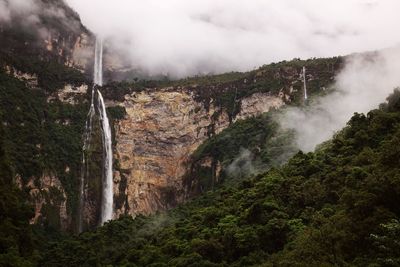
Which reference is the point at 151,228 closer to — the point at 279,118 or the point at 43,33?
the point at 279,118

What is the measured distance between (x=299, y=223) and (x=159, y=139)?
194 feet

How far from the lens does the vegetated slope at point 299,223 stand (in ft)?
86.6

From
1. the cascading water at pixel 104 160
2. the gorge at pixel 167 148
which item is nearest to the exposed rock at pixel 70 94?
the gorge at pixel 167 148

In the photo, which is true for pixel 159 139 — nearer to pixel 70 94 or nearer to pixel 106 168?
pixel 106 168

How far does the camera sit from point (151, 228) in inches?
2314

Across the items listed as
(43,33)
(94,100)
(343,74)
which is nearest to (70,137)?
(94,100)

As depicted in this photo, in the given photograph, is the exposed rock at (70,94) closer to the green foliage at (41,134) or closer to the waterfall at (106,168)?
the green foliage at (41,134)

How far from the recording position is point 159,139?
94812mm

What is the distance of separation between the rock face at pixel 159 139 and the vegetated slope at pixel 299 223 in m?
30.9

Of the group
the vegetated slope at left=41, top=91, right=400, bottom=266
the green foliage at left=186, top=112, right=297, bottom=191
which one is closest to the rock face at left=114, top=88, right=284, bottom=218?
the green foliage at left=186, top=112, right=297, bottom=191

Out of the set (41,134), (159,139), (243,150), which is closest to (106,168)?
(159,139)

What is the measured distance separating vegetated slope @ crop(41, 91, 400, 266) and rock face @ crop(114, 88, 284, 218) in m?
30.9

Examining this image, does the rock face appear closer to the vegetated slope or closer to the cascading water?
the cascading water

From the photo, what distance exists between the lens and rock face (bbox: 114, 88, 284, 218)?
9031 centimetres
